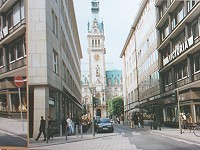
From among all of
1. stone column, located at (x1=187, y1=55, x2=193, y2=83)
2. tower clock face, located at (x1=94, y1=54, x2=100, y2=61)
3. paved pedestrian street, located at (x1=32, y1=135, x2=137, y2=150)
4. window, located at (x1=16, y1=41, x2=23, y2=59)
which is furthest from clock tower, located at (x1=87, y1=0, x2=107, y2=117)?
window, located at (x1=16, y1=41, x2=23, y2=59)

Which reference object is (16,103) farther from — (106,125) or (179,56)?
(179,56)

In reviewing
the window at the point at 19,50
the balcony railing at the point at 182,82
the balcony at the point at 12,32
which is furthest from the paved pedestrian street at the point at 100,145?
the balcony at the point at 12,32

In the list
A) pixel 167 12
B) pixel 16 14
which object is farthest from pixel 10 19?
pixel 167 12

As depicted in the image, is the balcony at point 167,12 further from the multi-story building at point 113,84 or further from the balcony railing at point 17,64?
the balcony railing at point 17,64

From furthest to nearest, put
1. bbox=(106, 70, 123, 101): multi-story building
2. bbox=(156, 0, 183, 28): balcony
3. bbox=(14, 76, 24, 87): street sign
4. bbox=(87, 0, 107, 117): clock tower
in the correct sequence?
bbox=(14, 76, 24, 87): street sign
bbox=(106, 70, 123, 101): multi-story building
bbox=(87, 0, 107, 117): clock tower
bbox=(156, 0, 183, 28): balcony

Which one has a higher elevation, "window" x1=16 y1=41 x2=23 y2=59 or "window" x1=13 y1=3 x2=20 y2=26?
"window" x1=13 y1=3 x2=20 y2=26

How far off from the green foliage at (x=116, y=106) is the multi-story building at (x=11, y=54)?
670 millimetres

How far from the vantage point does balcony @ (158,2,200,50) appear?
1.36 metres

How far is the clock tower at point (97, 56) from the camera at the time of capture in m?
1.76

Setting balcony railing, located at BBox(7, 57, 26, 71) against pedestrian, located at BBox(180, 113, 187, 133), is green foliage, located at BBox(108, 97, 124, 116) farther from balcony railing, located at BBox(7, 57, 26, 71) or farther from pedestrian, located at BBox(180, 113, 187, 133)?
balcony railing, located at BBox(7, 57, 26, 71)

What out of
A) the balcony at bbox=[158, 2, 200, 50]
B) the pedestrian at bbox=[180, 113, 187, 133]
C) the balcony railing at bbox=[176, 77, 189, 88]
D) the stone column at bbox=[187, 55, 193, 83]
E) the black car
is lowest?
the black car

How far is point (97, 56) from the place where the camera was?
179cm

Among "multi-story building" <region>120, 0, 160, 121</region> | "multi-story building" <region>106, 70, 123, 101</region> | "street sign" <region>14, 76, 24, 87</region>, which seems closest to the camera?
"multi-story building" <region>120, 0, 160, 121</region>

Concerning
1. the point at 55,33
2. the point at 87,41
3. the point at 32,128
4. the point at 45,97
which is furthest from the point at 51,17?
the point at 32,128
